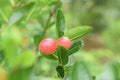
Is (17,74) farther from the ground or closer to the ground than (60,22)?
farther from the ground

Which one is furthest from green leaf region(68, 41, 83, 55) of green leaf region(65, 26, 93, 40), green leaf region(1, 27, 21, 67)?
green leaf region(1, 27, 21, 67)

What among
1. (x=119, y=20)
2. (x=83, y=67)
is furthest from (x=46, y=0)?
(x=119, y=20)

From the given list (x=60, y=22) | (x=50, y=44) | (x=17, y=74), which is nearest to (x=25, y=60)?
(x=17, y=74)

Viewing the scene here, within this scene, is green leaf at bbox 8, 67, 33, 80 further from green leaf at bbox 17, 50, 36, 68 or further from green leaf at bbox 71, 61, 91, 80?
green leaf at bbox 71, 61, 91, 80

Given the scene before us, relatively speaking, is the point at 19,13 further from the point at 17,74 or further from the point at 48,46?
the point at 17,74

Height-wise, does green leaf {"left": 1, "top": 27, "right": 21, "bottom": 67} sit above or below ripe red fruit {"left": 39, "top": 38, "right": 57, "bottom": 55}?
above

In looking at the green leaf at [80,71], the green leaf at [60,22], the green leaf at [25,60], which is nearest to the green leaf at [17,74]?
the green leaf at [25,60]

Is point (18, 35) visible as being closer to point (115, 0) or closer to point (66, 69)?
point (66, 69)
